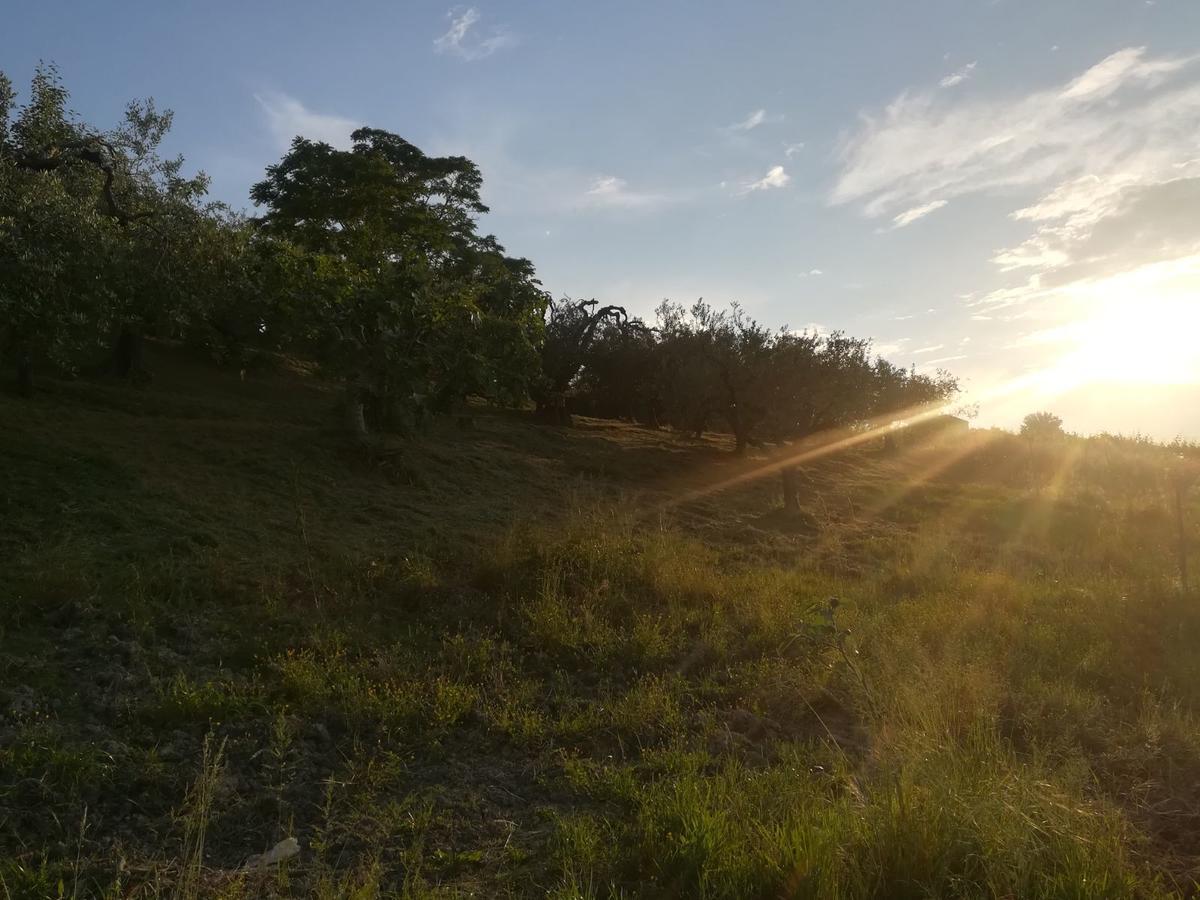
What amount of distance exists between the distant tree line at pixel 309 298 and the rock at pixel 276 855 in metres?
8.22

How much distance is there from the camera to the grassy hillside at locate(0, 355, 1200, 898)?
398cm


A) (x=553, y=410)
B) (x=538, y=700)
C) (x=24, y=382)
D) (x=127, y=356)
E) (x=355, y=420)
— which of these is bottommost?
(x=538, y=700)

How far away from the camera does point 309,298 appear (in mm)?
14109

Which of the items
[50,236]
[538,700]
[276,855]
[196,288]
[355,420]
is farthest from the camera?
[355,420]

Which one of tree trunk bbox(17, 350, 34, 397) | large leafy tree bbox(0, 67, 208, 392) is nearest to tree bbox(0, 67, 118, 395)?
large leafy tree bbox(0, 67, 208, 392)

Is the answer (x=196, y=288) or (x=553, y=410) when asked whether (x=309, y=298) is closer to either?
(x=196, y=288)

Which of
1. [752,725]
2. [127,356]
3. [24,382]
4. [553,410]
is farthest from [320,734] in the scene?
[553,410]

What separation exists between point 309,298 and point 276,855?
1145cm

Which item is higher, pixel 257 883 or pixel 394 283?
pixel 394 283

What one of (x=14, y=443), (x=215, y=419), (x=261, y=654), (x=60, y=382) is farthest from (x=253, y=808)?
(x=60, y=382)

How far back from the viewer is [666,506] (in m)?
16.9

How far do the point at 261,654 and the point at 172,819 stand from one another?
2532 mm

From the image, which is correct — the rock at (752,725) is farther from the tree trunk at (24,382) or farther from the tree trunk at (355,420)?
the tree trunk at (24,382)

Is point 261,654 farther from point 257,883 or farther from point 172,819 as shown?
point 257,883
